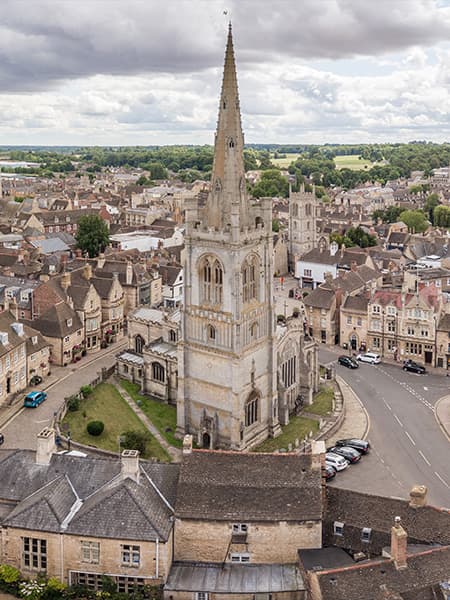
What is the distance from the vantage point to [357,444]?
194ft

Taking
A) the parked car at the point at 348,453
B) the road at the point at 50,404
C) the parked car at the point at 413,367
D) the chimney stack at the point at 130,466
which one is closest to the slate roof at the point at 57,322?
the road at the point at 50,404

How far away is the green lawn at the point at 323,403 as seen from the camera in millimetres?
67438

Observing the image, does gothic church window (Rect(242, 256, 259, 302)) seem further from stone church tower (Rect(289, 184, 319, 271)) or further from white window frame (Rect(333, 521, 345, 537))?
stone church tower (Rect(289, 184, 319, 271))

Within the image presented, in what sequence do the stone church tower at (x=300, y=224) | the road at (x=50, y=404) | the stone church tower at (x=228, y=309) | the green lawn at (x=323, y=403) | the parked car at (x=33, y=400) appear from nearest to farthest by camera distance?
1. the stone church tower at (x=228, y=309)
2. the road at (x=50, y=404)
3. the parked car at (x=33, y=400)
4. the green lawn at (x=323, y=403)
5. the stone church tower at (x=300, y=224)

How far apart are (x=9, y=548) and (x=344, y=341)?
5813 centimetres

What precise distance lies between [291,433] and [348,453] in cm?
677

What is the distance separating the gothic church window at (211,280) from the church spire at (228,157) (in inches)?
123

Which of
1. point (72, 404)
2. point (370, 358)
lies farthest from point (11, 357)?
point (370, 358)

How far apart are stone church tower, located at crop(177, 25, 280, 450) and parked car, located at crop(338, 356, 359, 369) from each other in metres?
21.7

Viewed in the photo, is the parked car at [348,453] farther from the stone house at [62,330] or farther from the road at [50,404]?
the stone house at [62,330]

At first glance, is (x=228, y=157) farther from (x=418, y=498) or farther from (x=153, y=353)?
(x=418, y=498)

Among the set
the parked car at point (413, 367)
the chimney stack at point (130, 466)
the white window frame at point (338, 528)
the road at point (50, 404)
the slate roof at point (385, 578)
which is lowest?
the parked car at point (413, 367)

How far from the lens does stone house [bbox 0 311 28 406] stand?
6694cm

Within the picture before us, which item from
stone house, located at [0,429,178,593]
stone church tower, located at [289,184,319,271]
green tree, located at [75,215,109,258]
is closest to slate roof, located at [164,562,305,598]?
stone house, located at [0,429,178,593]
